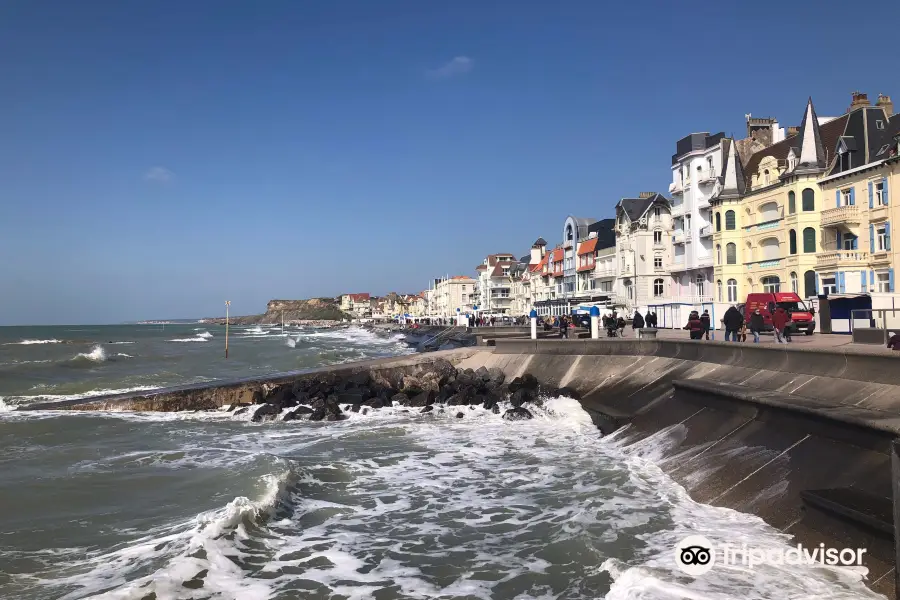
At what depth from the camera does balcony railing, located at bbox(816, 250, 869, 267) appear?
30.9m

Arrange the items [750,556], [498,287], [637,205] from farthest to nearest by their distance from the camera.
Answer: [498,287] → [637,205] → [750,556]

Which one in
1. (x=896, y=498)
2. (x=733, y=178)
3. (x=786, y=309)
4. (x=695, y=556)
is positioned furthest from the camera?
(x=733, y=178)

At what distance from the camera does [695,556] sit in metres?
7.25

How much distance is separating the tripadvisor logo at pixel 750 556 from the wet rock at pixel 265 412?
49.0 ft

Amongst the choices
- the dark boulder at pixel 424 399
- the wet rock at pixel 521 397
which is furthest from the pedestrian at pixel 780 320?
the dark boulder at pixel 424 399

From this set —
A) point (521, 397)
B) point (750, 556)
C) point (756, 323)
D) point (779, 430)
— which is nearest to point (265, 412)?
point (521, 397)

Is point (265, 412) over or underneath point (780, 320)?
underneath

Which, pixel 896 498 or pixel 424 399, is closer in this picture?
pixel 896 498

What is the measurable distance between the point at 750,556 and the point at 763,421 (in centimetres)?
439

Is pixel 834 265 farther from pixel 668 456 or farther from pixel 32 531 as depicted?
pixel 32 531

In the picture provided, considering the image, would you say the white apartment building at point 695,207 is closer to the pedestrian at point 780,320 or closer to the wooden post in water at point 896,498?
the pedestrian at point 780,320

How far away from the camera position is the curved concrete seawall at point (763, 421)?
7.27 metres

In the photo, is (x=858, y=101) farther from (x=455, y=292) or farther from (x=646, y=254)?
(x=455, y=292)

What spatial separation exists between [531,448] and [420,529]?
5.84 metres
